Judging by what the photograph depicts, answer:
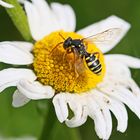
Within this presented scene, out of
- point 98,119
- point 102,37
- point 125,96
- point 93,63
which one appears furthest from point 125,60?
point 98,119

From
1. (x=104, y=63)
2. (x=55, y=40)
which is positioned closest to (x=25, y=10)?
(x=55, y=40)

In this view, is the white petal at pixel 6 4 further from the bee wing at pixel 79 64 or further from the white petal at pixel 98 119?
the white petal at pixel 98 119

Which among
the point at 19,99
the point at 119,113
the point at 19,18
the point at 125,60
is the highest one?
the point at 19,18

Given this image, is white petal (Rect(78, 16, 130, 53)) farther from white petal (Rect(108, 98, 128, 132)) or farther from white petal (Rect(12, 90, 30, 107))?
white petal (Rect(12, 90, 30, 107))

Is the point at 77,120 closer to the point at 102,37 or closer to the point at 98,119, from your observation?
the point at 98,119

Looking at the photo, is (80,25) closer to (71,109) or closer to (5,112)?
(5,112)

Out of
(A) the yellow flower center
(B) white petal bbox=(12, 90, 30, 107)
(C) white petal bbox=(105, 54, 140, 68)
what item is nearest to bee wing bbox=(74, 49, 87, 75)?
(A) the yellow flower center

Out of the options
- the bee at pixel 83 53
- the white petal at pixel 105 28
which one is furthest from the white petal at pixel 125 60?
the bee at pixel 83 53
